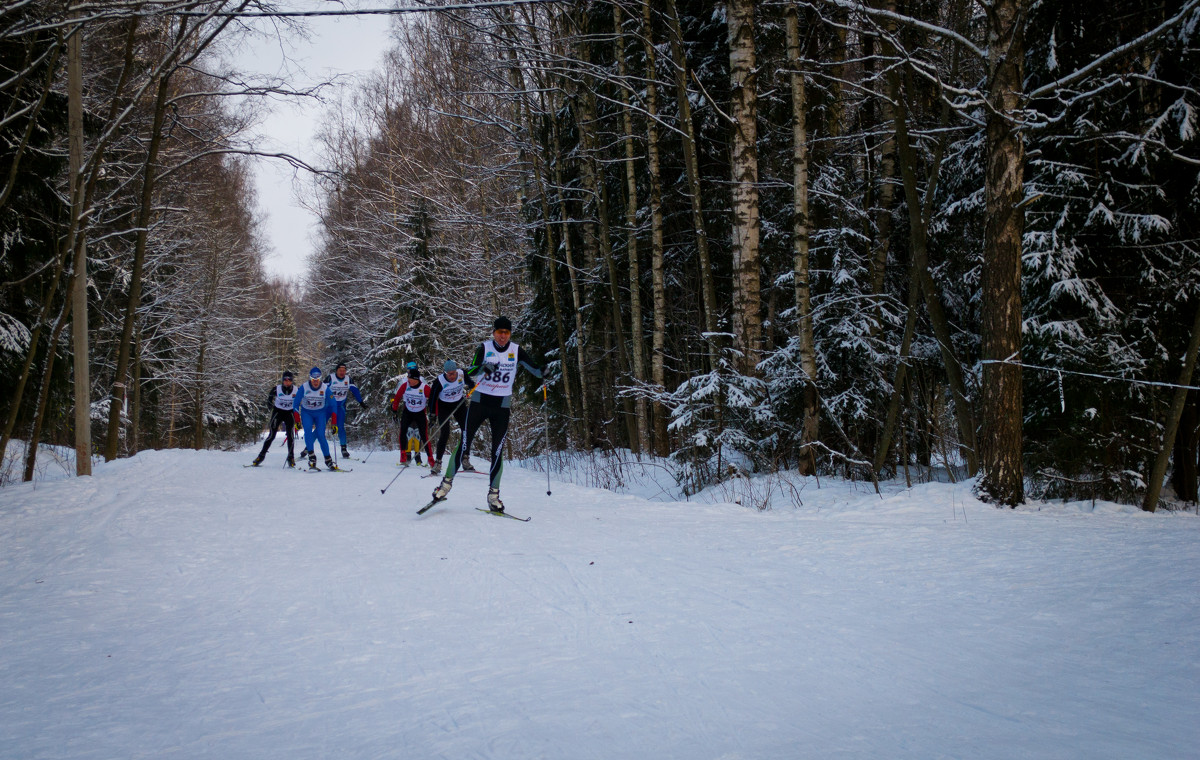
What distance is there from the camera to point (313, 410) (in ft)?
47.4

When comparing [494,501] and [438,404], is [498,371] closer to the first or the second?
[494,501]

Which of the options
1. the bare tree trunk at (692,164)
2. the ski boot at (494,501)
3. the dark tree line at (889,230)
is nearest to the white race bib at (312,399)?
the dark tree line at (889,230)

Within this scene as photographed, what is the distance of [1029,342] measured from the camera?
356 inches

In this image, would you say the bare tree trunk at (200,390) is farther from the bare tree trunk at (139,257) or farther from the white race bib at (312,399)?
the white race bib at (312,399)

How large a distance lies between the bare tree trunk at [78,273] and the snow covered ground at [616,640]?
528 cm

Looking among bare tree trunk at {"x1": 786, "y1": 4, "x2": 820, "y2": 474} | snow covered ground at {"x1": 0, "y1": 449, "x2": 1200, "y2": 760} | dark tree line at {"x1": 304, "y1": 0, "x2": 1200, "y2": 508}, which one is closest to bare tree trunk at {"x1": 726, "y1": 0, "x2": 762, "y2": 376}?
dark tree line at {"x1": 304, "y1": 0, "x2": 1200, "y2": 508}

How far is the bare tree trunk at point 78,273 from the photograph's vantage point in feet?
36.9

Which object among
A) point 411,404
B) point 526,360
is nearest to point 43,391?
point 411,404

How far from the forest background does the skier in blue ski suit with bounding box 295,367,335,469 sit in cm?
371

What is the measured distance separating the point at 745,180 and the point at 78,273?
37.4ft

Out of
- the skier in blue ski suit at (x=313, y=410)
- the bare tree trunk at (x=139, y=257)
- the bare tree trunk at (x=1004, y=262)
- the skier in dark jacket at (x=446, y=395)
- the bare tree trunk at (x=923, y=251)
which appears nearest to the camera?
the bare tree trunk at (x=1004, y=262)

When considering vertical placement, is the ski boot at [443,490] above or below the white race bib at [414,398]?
below

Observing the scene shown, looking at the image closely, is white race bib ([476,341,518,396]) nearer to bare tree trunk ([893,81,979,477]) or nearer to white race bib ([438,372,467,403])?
white race bib ([438,372,467,403])

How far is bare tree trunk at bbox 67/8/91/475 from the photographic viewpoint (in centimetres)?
1124
